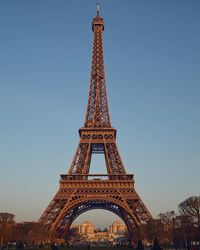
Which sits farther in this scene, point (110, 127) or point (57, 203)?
point (110, 127)

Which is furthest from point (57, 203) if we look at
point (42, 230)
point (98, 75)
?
point (98, 75)

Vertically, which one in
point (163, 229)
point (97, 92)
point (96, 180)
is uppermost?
point (97, 92)

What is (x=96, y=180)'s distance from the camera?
6450 centimetres

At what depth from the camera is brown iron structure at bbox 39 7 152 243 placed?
201ft

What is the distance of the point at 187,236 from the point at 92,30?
45167 millimetres

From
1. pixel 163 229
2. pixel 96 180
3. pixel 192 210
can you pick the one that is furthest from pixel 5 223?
pixel 192 210

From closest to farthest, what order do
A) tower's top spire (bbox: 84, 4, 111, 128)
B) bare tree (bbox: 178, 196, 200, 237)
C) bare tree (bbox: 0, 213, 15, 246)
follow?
bare tree (bbox: 178, 196, 200, 237) → bare tree (bbox: 0, 213, 15, 246) → tower's top spire (bbox: 84, 4, 111, 128)

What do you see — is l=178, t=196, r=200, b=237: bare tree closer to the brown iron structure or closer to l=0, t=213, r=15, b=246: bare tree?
the brown iron structure

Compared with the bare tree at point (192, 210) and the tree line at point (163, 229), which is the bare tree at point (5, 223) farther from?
the bare tree at point (192, 210)

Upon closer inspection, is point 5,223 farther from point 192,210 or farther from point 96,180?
point 192,210

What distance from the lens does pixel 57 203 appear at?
62188 mm

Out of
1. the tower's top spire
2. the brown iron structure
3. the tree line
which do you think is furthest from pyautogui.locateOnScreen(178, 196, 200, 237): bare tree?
the tower's top spire

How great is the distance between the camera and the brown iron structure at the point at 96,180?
61.4m

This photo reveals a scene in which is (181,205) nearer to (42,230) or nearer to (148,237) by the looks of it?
(148,237)
